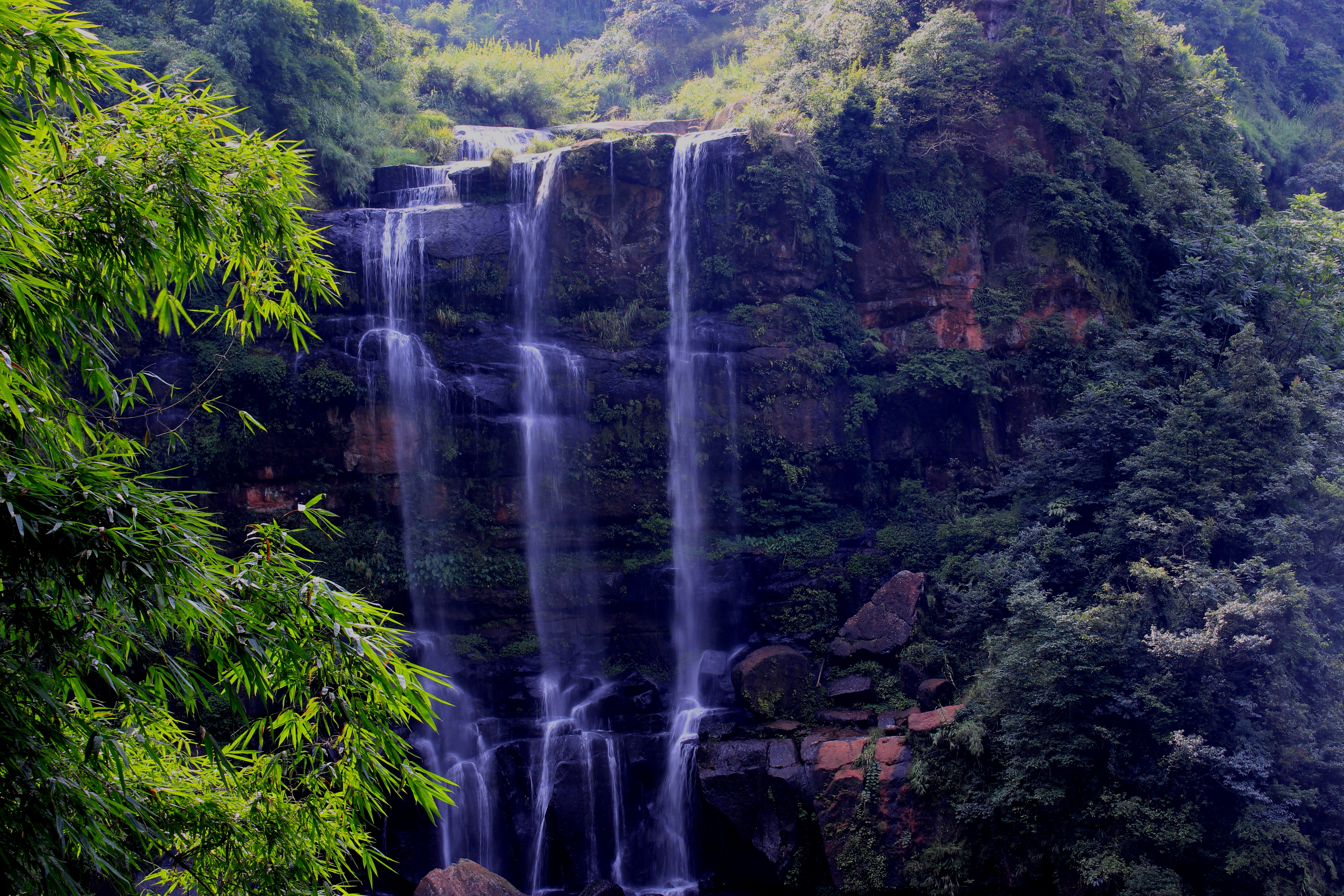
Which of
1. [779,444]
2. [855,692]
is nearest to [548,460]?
[779,444]

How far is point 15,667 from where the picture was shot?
10.6 ft

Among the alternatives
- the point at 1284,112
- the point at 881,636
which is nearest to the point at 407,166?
the point at 881,636

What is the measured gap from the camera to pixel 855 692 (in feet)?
43.3

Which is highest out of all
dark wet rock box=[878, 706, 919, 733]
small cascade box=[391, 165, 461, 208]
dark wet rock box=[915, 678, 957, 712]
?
small cascade box=[391, 165, 461, 208]

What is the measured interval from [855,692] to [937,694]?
1.32 meters

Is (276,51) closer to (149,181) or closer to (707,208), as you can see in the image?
(707,208)

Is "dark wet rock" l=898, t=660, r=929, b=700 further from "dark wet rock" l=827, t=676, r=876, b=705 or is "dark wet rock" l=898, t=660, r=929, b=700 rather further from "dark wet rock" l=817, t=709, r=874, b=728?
"dark wet rock" l=817, t=709, r=874, b=728

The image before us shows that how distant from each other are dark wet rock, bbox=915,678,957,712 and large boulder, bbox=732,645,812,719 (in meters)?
1.92

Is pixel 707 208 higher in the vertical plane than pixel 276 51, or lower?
lower

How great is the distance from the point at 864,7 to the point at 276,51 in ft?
43.2

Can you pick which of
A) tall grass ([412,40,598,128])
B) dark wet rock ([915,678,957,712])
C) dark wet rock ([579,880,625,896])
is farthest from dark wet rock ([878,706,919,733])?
tall grass ([412,40,598,128])

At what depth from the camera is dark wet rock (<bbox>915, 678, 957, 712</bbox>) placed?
40.9 feet

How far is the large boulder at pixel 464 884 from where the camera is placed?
1002 cm

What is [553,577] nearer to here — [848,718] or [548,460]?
[548,460]
